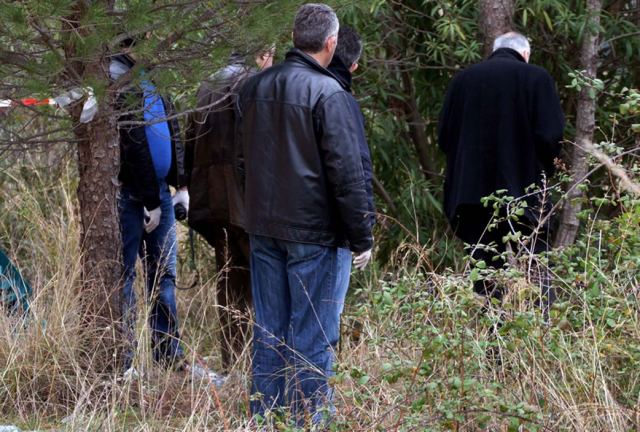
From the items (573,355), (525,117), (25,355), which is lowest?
(25,355)

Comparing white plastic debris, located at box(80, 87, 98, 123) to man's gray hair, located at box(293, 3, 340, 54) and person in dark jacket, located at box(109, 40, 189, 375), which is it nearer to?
person in dark jacket, located at box(109, 40, 189, 375)

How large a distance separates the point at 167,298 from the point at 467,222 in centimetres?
170

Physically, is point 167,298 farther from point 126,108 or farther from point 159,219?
point 126,108

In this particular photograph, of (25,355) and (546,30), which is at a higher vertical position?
(546,30)

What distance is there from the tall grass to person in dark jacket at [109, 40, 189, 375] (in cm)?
27

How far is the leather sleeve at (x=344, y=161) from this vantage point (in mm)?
4578

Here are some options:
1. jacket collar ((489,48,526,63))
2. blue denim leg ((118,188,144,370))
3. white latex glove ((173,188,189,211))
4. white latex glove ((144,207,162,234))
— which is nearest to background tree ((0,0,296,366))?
blue denim leg ((118,188,144,370))

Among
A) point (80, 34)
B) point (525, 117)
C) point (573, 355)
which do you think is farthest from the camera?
point (525, 117)

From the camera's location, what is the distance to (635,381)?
4.01m

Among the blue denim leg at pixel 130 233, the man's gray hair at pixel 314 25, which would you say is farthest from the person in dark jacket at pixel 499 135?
the blue denim leg at pixel 130 233

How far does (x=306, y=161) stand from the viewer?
183 inches

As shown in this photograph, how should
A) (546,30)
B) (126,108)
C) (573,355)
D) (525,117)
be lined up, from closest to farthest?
1. (573,355)
2. (126,108)
3. (525,117)
4. (546,30)

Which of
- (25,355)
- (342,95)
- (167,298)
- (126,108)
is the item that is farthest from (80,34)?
(167,298)

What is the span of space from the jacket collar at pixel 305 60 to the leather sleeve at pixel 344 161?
0.17 m
